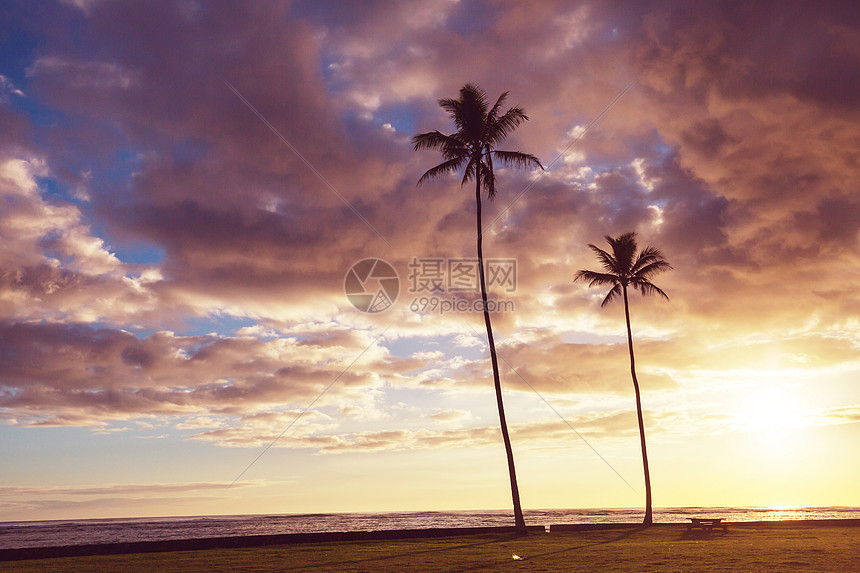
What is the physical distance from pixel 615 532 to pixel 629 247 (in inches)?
744

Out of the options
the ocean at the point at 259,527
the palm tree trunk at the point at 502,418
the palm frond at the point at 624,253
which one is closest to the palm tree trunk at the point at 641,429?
the palm frond at the point at 624,253

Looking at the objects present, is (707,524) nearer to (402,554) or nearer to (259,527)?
(402,554)

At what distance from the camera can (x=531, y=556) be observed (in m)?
23.0

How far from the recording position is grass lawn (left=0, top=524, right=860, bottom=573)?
19.8 m

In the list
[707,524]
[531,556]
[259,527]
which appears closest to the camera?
[531,556]

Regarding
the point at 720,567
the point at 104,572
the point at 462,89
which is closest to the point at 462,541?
the point at 720,567

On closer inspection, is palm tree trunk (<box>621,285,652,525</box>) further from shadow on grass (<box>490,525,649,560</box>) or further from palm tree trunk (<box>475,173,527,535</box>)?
palm tree trunk (<box>475,173,527,535</box>)

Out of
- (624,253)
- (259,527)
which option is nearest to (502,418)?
(624,253)

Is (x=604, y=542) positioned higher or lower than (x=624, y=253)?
lower

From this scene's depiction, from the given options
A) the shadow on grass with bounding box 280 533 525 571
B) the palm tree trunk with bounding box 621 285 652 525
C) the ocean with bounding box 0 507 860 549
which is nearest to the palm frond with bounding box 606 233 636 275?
the palm tree trunk with bounding box 621 285 652 525

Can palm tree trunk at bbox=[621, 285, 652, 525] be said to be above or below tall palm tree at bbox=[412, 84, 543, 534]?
below

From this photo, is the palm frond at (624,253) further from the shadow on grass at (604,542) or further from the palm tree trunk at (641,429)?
the shadow on grass at (604,542)

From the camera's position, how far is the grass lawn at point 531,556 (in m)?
19.8

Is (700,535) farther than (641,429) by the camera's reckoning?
No
